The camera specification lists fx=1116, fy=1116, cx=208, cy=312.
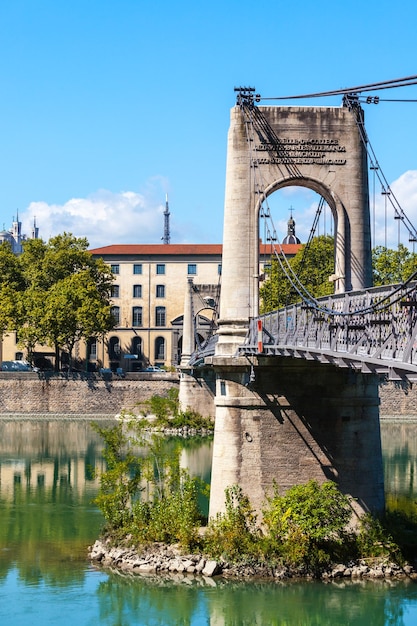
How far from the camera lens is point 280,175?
88.8 feet

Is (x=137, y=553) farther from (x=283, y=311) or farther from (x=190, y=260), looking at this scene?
(x=190, y=260)

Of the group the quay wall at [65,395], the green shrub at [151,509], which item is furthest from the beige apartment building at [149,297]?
the green shrub at [151,509]

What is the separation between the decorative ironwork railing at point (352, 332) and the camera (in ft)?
52.7

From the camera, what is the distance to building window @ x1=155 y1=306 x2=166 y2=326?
298 feet

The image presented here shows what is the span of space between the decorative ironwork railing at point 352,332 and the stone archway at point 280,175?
3.93ft

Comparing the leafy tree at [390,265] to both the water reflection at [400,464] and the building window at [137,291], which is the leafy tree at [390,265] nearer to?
the water reflection at [400,464]

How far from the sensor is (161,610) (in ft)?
73.0

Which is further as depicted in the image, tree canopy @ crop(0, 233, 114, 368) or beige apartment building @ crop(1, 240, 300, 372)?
beige apartment building @ crop(1, 240, 300, 372)

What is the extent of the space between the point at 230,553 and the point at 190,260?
2684 inches

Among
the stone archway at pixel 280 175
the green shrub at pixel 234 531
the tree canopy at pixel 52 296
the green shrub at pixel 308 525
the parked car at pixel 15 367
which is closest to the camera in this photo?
the green shrub at pixel 308 525

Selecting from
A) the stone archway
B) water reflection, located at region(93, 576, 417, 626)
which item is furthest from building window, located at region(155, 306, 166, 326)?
water reflection, located at region(93, 576, 417, 626)

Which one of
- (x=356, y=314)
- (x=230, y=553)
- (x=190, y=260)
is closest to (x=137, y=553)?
(x=230, y=553)

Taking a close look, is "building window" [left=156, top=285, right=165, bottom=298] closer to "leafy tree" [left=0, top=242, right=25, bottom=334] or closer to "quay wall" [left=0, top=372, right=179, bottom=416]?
"leafy tree" [left=0, top=242, right=25, bottom=334]

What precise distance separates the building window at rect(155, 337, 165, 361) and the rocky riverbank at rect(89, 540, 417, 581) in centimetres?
6464
